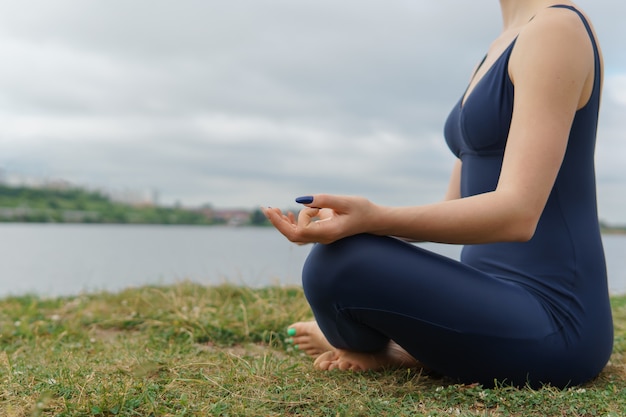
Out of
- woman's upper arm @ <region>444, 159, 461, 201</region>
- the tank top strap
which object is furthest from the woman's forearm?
woman's upper arm @ <region>444, 159, 461, 201</region>

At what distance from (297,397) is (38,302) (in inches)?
137

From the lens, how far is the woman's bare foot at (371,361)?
213 cm

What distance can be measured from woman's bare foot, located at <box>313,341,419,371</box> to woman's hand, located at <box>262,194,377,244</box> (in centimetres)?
65

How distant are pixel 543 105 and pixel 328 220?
71 centimetres

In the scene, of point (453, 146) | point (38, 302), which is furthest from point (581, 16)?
point (38, 302)

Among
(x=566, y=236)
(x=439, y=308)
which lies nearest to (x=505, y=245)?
(x=566, y=236)

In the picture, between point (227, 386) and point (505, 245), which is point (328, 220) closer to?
point (227, 386)

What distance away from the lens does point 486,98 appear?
6.39 ft

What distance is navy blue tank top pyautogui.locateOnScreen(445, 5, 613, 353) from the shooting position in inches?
73.9

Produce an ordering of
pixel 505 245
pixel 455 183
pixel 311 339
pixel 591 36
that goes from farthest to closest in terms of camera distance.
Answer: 1. pixel 455 183
2. pixel 311 339
3. pixel 505 245
4. pixel 591 36

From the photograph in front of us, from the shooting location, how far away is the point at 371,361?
2.15 meters

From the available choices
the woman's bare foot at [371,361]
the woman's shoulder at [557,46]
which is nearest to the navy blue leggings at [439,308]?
the woman's bare foot at [371,361]

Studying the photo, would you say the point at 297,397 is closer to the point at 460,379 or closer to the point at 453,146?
the point at 460,379

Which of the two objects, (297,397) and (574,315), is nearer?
(297,397)
